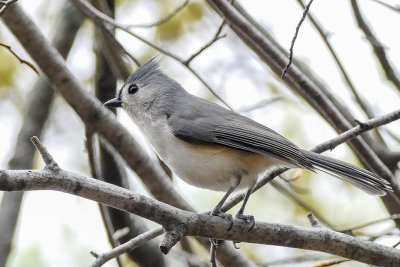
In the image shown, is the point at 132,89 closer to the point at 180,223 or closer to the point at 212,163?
the point at 212,163

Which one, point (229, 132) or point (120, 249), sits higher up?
point (229, 132)

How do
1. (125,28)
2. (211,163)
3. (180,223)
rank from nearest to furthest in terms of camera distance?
(180,223)
(211,163)
(125,28)

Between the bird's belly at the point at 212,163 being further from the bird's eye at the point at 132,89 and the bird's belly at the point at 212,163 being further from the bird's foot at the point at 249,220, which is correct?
the bird's eye at the point at 132,89

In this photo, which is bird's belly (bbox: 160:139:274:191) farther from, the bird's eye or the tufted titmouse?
the bird's eye

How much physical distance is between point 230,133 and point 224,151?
108 millimetres

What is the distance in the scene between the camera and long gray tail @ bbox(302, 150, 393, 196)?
2.38m

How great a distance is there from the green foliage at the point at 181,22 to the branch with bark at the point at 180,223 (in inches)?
108

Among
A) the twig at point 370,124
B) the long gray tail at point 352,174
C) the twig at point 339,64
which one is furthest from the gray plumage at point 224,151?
the twig at point 339,64

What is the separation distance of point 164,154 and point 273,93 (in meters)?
2.36

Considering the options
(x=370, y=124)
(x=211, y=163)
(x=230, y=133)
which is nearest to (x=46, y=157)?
(x=211, y=163)

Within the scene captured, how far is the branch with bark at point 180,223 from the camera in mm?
1588

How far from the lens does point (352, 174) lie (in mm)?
2451

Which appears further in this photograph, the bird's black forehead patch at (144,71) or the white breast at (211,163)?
the bird's black forehead patch at (144,71)

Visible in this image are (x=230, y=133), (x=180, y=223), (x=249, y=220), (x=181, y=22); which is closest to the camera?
(x=180, y=223)
